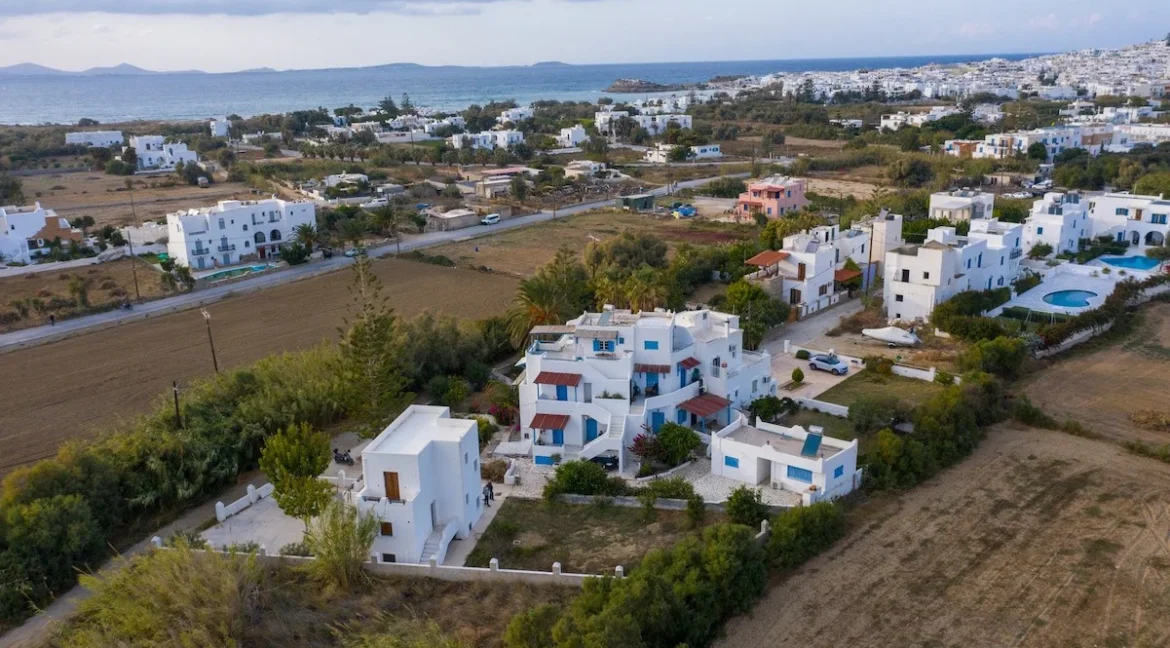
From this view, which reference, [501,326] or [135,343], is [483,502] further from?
[135,343]

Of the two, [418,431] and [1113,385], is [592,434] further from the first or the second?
[1113,385]

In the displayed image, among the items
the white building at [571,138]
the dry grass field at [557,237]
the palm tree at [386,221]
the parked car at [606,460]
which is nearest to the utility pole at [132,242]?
the palm tree at [386,221]

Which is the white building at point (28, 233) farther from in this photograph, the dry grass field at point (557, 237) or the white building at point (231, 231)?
the dry grass field at point (557, 237)

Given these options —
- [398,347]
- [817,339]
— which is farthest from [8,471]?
[817,339]

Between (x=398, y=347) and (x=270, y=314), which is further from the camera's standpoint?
(x=270, y=314)

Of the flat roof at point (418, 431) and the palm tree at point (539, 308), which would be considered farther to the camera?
the palm tree at point (539, 308)

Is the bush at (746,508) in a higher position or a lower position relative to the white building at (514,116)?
lower

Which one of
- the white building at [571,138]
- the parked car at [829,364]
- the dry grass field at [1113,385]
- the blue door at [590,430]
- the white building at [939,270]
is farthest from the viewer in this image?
the white building at [571,138]

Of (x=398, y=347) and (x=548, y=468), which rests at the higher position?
(x=398, y=347)
